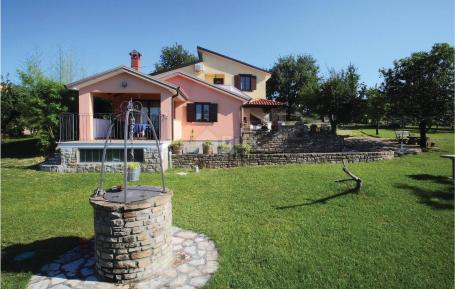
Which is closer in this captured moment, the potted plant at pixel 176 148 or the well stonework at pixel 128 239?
the well stonework at pixel 128 239

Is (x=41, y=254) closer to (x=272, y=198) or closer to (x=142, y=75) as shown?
(x=272, y=198)

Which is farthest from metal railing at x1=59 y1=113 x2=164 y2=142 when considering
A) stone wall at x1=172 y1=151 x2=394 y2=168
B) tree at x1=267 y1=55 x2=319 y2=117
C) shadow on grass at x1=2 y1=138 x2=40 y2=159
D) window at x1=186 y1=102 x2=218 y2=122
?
tree at x1=267 y1=55 x2=319 y2=117

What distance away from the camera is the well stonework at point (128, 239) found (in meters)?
4.85

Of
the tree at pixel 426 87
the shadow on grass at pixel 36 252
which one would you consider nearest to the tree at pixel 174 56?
the tree at pixel 426 87

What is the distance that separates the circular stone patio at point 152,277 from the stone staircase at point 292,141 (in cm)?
1453

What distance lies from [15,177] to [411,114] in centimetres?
2199

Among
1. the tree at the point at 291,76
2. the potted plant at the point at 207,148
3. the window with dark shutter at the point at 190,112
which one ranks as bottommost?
the potted plant at the point at 207,148

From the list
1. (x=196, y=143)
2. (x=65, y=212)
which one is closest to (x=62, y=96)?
(x=196, y=143)

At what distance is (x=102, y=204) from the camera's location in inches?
193

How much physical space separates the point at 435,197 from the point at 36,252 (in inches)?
401

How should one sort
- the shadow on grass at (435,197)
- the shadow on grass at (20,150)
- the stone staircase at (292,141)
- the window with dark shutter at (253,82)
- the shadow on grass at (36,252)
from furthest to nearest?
the window with dark shutter at (253,82), the stone staircase at (292,141), the shadow on grass at (20,150), the shadow on grass at (435,197), the shadow on grass at (36,252)

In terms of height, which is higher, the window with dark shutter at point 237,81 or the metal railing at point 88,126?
the window with dark shutter at point 237,81

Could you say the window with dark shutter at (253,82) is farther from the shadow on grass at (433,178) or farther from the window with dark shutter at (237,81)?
the shadow on grass at (433,178)

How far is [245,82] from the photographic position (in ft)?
86.7
